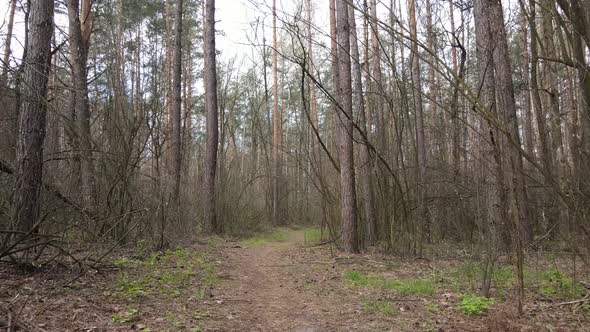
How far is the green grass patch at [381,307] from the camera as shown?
4.71 metres

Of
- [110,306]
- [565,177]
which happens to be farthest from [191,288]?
[565,177]

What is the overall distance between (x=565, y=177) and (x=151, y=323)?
4.19 meters

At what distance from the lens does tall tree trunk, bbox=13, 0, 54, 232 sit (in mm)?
5078

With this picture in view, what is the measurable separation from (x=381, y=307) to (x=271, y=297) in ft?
4.86

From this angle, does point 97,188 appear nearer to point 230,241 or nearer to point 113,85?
point 113,85

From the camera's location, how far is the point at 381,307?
4918 millimetres

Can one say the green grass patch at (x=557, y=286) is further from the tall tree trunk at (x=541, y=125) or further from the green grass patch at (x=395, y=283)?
the green grass patch at (x=395, y=283)

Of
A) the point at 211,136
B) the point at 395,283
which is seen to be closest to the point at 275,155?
the point at 211,136

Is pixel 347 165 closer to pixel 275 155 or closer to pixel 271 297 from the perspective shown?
pixel 271 297

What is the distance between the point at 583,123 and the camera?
4.35m

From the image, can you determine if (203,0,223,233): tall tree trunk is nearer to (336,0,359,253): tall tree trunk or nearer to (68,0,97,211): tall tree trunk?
(68,0,97,211): tall tree trunk

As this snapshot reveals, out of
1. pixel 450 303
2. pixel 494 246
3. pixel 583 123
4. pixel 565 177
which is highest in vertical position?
pixel 583 123

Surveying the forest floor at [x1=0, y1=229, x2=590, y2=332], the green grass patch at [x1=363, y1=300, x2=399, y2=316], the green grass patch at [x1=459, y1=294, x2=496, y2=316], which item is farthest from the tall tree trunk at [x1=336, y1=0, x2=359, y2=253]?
the green grass patch at [x1=459, y1=294, x2=496, y2=316]

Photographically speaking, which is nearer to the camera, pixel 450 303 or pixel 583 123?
pixel 583 123
